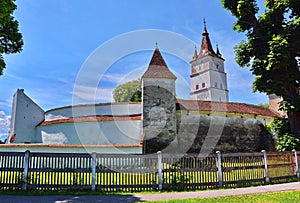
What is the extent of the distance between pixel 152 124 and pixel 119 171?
453 inches

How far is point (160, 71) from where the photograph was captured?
21438 mm

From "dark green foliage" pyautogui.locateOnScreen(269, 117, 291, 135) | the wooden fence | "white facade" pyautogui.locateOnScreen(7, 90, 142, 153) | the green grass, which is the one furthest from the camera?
"white facade" pyautogui.locateOnScreen(7, 90, 142, 153)

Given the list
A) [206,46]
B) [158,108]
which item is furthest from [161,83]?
[206,46]

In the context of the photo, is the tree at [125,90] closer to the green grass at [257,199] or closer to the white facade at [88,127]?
the white facade at [88,127]

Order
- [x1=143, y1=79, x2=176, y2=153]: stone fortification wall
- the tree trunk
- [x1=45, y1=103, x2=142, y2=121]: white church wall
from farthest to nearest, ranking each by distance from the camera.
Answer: [x1=45, y1=103, x2=142, y2=121]: white church wall
[x1=143, y1=79, x2=176, y2=153]: stone fortification wall
the tree trunk

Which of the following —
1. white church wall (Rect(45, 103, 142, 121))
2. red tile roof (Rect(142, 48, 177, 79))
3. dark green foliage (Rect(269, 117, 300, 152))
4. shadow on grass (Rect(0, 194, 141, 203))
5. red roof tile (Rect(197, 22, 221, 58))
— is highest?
red roof tile (Rect(197, 22, 221, 58))

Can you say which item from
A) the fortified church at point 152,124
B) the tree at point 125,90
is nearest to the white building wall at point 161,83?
the fortified church at point 152,124

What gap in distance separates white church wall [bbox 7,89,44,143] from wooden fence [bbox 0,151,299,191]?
1716 centimetres

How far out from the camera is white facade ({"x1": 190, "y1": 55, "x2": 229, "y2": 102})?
4703 cm

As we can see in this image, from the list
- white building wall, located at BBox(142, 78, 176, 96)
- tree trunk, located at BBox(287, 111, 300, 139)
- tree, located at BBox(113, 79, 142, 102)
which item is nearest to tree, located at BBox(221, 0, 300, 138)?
tree trunk, located at BBox(287, 111, 300, 139)

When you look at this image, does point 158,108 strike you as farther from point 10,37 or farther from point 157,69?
point 10,37

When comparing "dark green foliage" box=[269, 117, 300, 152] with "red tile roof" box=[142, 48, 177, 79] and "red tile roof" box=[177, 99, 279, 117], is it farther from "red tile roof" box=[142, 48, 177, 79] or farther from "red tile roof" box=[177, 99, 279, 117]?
"red tile roof" box=[142, 48, 177, 79]

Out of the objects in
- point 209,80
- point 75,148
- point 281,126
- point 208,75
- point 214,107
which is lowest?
point 75,148

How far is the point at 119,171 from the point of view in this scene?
8.42m
